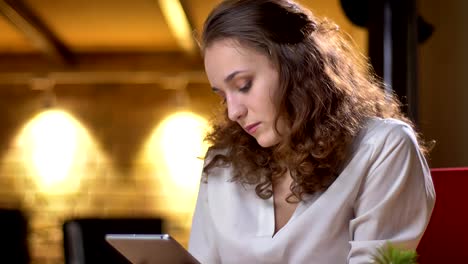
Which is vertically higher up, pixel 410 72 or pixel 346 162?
pixel 410 72

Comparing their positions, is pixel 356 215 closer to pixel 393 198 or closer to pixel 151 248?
pixel 393 198

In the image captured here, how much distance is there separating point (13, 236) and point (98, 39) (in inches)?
63.7

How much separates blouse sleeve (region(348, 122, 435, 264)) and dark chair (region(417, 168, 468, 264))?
0.20 metres

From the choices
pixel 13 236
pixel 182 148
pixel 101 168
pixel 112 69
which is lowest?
pixel 13 236

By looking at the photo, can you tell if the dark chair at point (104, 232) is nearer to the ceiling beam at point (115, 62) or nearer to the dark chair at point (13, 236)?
the dark chair at point (13, 236)

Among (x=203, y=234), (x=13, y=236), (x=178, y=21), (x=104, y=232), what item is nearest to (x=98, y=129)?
(x=13, y=236)

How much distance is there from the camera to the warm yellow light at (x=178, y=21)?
5145 mm

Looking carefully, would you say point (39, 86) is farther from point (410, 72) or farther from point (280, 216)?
point (280, 216)

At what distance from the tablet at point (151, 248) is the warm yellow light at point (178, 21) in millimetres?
3764

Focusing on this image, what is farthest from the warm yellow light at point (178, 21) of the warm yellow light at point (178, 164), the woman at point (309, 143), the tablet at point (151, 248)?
the tablet at point (151, 248)

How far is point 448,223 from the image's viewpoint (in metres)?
1.67

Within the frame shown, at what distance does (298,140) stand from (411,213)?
0.25m

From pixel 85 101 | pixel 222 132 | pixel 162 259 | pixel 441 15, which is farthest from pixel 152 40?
pixel 162 259

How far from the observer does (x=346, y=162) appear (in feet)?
4.97
